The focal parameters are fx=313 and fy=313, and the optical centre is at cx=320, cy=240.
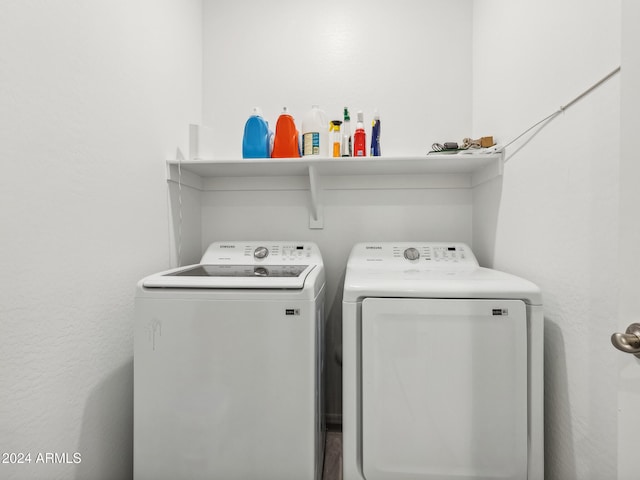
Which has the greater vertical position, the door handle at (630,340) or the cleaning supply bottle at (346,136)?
the cleaning supply bottle at (346,136)

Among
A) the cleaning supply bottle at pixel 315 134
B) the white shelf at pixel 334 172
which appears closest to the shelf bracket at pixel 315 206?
the white shelf at pixel 334 172

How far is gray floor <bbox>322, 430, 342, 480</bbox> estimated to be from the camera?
4.80ft

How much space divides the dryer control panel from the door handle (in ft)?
3.36

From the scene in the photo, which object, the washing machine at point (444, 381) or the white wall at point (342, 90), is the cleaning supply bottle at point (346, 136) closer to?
the white wall at point (342, 90)

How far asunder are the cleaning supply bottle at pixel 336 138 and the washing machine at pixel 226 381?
0.90 m

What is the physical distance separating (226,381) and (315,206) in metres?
1.06

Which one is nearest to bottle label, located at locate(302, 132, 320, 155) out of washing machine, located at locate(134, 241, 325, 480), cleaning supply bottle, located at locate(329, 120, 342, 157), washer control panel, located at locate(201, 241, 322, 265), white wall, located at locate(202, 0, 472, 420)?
cleaning supply bottle, located at locate(329, 120, 342, 157)

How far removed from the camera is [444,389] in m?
1.09

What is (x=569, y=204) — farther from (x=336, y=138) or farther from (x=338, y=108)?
(x=338, y=108)

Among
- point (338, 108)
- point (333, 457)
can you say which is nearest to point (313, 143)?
point (338, 108)

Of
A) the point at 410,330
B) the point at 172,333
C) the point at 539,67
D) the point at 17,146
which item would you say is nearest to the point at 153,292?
the point at 172,333

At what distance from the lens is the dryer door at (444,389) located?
1077mm

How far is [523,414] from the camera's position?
42.2 inches

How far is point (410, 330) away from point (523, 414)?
1.55 feet
